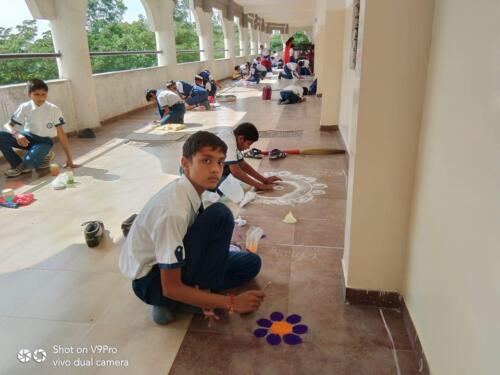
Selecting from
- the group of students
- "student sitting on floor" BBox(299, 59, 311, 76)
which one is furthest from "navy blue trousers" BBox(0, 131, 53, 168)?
"student sitting on floor" BBox(299, 59, 311, 76)

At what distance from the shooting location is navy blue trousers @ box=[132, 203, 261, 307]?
1.87 metres

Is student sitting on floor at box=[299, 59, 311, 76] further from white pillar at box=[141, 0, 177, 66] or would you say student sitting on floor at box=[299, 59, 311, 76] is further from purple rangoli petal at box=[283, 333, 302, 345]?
purple rangoli petal at box=[283, 333, 302, 345]

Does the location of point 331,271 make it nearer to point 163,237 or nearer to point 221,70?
point 163,237

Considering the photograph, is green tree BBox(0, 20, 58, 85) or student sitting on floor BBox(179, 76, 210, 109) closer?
green tree BBox(0, 20, 58, 85)

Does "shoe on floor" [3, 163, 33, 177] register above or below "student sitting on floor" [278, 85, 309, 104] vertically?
below

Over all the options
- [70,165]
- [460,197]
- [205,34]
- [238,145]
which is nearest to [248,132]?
[238,145]

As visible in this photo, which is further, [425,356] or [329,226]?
[329,226]

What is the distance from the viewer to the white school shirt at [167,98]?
23.1ft

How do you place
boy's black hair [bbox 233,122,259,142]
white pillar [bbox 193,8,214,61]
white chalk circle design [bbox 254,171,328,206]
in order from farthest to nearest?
1. white pillar [bbox 193,8,214,61]
2. white chalk circle design [bbox 254,171,328,206]
3. boy's black hair [bbox 233,122,259,142]

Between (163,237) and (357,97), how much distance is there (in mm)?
1081

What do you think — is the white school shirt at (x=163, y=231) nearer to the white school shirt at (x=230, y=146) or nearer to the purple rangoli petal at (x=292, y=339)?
the purple rangoli petal at (x=292, y=339)

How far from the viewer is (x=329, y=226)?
3061mm

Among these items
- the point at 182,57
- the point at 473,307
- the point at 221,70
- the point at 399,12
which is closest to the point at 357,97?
the point at 399,12

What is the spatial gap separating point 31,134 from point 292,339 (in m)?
4.24
